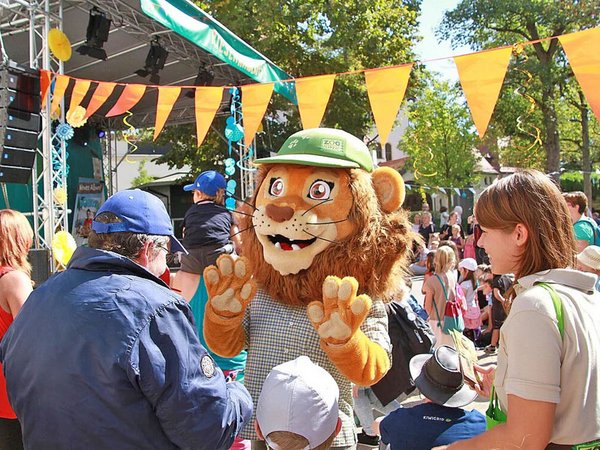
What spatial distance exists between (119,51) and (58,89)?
12.4ft

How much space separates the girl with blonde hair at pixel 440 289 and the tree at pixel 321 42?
917cm

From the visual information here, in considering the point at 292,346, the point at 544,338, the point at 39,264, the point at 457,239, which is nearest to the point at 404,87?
the point at 292,346

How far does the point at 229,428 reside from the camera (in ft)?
5.77

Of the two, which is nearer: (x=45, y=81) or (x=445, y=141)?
(x=45, y=81)

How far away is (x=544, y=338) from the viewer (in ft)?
4.52

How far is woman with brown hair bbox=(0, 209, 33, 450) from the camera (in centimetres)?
271

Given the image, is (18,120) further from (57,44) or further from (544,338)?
(544,338)

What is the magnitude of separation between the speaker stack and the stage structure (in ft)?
0.81

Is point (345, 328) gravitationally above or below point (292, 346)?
above

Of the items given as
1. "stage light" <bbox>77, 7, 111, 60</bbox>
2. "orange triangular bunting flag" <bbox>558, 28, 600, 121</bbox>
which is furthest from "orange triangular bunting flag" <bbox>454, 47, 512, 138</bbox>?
"stage light" <bbox>77, 7, 111, 60</bbox>

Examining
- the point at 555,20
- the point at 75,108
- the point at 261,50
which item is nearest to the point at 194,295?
the point at 75,108

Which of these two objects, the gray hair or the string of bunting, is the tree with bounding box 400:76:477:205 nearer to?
the string of bunting

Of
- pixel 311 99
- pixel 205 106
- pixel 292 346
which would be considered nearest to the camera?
pixel 292 346

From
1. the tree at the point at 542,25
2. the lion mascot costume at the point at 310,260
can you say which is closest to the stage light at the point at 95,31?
the lion mascot costume at the point at 310,260
